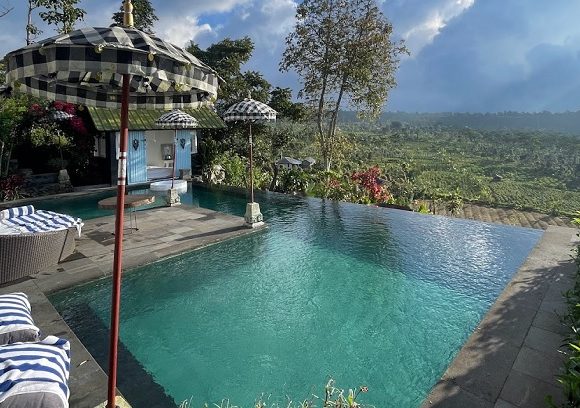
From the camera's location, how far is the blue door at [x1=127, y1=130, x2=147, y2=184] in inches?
715

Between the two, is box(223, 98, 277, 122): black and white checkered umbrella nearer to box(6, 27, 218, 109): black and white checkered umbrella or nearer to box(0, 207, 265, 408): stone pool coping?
box(0, 207, 265, 408): stone pool coping

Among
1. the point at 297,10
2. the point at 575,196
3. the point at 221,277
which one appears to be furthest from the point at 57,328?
the point at 575,196

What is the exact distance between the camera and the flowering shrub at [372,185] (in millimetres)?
17250

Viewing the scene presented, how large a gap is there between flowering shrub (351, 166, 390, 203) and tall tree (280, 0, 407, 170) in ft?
18.5

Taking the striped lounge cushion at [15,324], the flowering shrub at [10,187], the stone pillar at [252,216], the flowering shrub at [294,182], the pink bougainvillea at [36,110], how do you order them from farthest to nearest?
1. the flowering shrub at [294,182]
2. the pink bougainvillea at [36,110]
3. the flowering shrub at [10,187]
4. the stone pillar at [252,216]
5. the striped lounge cushion at [15,324]

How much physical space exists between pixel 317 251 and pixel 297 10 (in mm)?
18202

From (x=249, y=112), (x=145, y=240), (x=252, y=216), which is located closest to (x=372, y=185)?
(x=252, y=216)

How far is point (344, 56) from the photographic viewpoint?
71.3 ft

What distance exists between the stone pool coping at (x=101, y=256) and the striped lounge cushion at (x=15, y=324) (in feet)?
2.30

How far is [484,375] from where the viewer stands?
4.58 meters

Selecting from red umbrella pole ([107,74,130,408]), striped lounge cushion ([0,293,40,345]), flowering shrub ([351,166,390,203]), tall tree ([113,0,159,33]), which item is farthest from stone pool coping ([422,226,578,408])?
tall tree ([113,0,159,33])

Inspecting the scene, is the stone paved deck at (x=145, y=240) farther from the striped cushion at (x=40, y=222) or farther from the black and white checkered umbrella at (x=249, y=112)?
the black and white checkered umbrella at (x=249, y=112)

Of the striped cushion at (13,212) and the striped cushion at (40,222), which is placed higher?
the striped cushion at (13,212)

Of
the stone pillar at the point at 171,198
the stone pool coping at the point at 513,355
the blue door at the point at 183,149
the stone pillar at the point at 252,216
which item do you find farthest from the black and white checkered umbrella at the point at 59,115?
the stone pool coping at the point at 513,355
